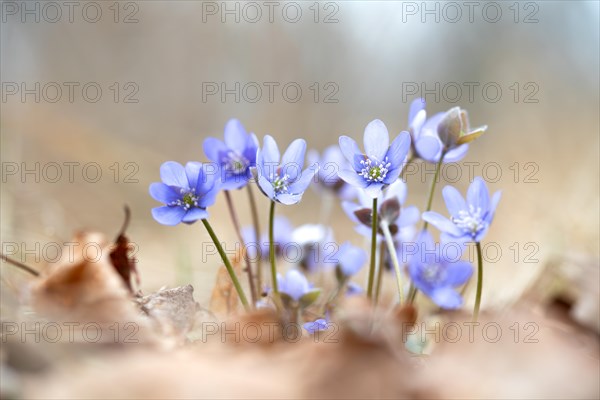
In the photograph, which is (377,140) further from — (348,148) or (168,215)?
(168,215)

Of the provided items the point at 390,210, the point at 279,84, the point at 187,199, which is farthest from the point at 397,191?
the point at 279,84

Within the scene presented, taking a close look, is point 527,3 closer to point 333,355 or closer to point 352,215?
point 352,215

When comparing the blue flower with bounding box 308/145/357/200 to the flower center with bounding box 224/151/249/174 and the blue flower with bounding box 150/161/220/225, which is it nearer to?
the flower center with bounding box 224/151/249/174

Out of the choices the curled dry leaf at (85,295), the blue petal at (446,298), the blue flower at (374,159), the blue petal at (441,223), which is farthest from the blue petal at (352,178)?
the curled dry leaf at (85,295)

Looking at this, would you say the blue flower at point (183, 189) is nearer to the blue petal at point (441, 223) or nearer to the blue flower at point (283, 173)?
the blue flower at point (283, 173)

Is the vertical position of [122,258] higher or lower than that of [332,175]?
lower

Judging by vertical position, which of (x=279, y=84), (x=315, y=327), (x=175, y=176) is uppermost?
(x=279, y=84)
